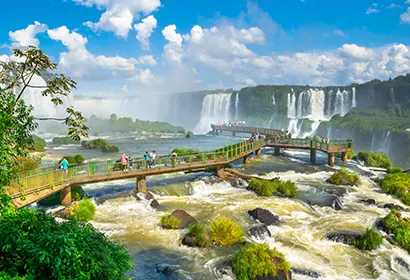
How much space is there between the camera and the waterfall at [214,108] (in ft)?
343

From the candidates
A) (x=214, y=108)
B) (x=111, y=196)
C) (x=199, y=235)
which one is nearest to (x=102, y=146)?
A: (x=111, y=196)

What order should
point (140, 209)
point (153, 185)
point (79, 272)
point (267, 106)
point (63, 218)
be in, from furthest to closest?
point (267, 106), point (153, 185), point (140, 209), point (63, 218), point (79, 272)

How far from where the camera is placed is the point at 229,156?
28203 mm

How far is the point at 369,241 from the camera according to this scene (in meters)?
14.3

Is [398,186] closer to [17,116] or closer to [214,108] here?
[17,116]

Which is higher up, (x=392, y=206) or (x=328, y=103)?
(x=328, y=103)

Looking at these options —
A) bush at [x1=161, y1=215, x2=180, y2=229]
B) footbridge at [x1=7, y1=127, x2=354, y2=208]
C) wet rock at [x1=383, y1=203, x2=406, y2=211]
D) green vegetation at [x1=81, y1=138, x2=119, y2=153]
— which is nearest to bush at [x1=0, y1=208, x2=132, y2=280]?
footbridge at [x1=7, y1=127, x2=354, y2=208]

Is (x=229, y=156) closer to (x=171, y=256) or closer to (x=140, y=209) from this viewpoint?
(x=140, y=209)

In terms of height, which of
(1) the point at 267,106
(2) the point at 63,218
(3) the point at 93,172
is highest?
(1) the point at 267,106

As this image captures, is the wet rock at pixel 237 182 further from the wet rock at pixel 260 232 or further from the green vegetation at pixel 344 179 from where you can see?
the wet rock at pixel 260 232

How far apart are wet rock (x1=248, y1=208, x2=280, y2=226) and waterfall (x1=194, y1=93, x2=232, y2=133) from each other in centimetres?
8628

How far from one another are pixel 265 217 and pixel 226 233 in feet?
12.1

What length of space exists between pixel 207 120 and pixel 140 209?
289 ft

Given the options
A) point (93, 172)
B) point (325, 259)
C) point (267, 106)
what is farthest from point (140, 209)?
point (267, 106)
